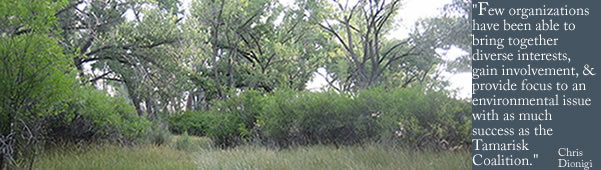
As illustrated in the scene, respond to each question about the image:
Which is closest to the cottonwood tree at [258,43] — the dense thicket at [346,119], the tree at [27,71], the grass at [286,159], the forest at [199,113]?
the forest at [199,113]

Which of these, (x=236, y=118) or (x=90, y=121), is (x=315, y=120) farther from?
(x=90, y=121)

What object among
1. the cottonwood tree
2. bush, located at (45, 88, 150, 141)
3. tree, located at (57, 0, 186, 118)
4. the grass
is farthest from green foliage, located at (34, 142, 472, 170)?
the cottonwood tree

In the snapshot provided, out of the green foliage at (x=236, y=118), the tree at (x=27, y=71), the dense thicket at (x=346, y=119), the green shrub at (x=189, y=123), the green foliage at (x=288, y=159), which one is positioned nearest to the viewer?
the green foliage at (x=288, y=159)

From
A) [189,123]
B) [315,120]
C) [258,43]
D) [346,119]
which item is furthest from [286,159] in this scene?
[258,43]

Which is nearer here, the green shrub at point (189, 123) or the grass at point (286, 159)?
the grass at point (286, 159)

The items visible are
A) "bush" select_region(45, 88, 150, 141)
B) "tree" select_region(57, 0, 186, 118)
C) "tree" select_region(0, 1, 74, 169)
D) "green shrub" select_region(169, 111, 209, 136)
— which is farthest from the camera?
"green shrub" select_region(169, 111, 209, 136)

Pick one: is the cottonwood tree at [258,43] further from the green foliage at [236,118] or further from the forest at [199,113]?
the green foliage at [236,118]

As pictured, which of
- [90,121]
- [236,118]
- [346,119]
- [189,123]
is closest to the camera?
[346,119]

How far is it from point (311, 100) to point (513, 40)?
5.77 metres

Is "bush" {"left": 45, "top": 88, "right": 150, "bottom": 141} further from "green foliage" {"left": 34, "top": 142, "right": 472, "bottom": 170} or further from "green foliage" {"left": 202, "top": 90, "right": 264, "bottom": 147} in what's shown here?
"green foliage" {"left": 202, "top": 90, "right": 264, "bottom": 147}

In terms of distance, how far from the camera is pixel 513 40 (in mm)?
4047

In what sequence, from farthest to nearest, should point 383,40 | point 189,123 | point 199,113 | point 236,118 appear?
point 383,40 → point 199,113 → point 189,123 → point 236,118

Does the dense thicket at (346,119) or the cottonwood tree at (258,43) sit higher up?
the cottonwood tree at (258,43)

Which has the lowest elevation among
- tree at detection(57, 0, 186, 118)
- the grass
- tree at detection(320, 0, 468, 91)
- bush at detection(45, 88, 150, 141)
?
the grass
